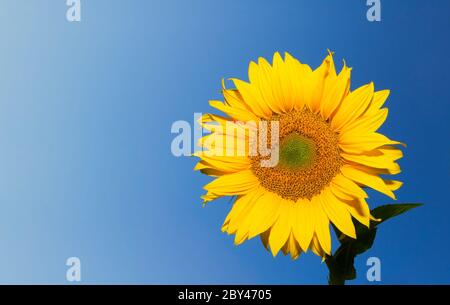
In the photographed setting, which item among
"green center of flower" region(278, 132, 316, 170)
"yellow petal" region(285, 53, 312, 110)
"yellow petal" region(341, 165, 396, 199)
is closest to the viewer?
"yellow petal" region(341, 165, 396, 199)

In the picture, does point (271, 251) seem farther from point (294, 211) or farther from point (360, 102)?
point (360, 102)

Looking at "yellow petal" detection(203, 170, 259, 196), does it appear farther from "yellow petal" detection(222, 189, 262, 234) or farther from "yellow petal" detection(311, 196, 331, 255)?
"yellow petal" detection(311, 196, 331, 255)

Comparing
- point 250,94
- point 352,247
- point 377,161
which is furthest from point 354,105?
point 352,247

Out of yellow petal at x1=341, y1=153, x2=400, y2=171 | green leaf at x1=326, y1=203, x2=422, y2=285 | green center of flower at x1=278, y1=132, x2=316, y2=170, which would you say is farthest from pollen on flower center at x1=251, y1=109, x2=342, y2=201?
green leaf at x1=326, y1=203, x2=422, y2=285

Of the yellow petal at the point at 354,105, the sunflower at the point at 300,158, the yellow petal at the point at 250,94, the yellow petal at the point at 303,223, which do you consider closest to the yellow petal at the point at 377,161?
the sunflower at the point at 300,158

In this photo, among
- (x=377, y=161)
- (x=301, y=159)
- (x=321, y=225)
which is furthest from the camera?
(x=301, y=159)

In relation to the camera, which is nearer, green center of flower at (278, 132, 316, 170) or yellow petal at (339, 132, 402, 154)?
yellow petal at (339, 132, 402, 154)

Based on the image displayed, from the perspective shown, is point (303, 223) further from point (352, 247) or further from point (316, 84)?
point (316, 84)

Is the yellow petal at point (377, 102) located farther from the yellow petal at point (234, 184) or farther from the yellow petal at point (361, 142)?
the yellow petal at point (234, 184)
